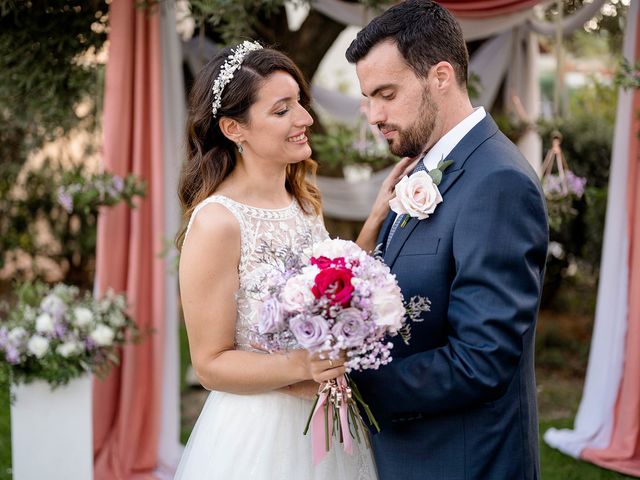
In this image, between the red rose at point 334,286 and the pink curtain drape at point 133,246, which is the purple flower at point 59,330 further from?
the red rose at point 334,286

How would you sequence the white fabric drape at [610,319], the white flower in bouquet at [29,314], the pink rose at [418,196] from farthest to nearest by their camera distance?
the white fabric drape at [610,319], the white flower in bouquet at [29,314], the pink rose at [418,196]

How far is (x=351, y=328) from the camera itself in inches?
72.8

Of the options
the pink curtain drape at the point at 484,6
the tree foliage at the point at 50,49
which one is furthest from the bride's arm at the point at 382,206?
the pink curtain drape at the point at 484,6

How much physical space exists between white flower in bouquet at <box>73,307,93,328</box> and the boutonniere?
7.70 feet

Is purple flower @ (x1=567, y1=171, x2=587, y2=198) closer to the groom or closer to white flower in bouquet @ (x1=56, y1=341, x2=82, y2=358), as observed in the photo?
the groom

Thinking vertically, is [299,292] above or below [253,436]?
above

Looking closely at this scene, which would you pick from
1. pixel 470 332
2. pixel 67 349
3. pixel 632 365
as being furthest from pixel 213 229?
pixel 632 365

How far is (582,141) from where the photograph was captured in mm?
7930

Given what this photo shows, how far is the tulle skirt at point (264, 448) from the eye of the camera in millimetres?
2475

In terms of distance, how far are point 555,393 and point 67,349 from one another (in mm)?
4070

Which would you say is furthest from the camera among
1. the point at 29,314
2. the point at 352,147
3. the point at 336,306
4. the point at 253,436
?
the point at 352,147

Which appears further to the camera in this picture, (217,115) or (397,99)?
(217,115)

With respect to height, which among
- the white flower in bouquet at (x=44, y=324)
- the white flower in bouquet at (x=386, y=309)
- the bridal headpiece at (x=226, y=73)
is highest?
the bridal headpiece at (x=226, y=73)

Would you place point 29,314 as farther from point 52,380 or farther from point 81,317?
point 52,380
